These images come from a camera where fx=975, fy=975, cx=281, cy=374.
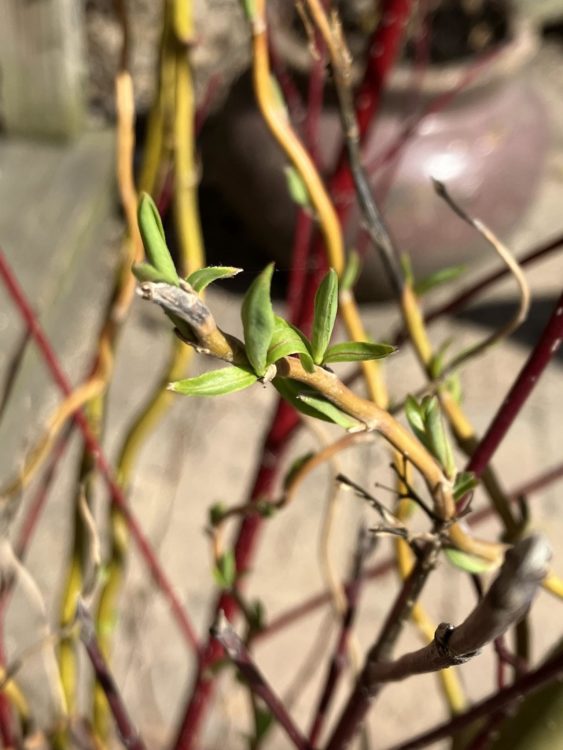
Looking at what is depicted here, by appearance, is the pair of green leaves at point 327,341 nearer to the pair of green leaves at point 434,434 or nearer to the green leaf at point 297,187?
the pair of green leaves at point 434,434

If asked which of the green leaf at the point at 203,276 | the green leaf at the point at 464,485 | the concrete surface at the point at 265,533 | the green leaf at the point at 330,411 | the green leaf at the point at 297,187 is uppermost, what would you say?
the green leaf at the point at 297,187

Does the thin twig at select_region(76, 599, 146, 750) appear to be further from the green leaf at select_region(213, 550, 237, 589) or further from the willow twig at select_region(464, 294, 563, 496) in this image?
the willow twig at select_region(464, 294, 563, 496)

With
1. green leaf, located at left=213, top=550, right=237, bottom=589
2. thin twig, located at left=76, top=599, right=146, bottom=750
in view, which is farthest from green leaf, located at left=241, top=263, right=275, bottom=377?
green leaf, located at left=213, top=550, right=237, bottom=589

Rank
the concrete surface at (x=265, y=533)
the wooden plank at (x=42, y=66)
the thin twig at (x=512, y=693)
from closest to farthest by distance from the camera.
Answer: the thin twig at (x=512, y=693) < the concrete surface at (x=265, y=533) < the wooden plank at (x=42, y=66)

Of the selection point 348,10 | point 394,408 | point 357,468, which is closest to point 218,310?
point 357,468

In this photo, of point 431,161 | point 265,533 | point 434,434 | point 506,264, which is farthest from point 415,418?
point 431,161

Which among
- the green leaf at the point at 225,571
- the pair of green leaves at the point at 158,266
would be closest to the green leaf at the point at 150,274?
the pair of green leaves at the point at 158,266
